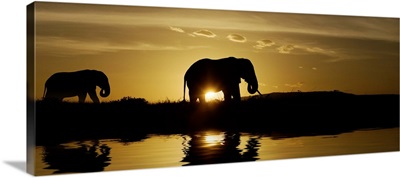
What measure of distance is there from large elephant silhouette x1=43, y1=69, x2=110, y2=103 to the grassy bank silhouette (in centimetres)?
10

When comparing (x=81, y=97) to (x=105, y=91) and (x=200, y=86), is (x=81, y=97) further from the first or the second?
(x=200, y=86)

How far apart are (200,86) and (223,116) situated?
46cm

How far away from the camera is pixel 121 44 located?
8828 millimetres

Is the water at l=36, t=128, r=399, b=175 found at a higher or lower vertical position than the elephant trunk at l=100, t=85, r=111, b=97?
lower

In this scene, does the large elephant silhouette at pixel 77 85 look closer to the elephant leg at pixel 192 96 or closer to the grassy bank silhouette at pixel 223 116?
the grassy bank silhouette at pixel 223 116

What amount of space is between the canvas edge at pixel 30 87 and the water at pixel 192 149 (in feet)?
0.59

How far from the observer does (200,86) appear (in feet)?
30.9

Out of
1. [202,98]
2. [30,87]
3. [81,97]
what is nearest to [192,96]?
[202,98]

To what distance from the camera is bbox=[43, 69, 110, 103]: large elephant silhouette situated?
844 centimetres

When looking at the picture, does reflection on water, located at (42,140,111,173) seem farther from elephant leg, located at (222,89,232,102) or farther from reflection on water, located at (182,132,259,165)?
elephant leg, located at (222,89,232,102)

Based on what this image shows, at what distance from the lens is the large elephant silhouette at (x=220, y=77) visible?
9.27 meters

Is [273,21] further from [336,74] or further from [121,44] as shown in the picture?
[121,44]

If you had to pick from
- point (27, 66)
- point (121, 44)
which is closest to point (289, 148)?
point (121, 44)

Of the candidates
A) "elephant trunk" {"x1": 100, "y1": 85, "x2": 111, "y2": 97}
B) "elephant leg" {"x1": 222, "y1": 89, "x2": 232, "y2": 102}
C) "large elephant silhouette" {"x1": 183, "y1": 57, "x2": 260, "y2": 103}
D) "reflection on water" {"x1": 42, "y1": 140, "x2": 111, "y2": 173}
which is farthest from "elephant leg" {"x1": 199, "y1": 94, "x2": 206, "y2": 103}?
"reflection on water" {"x1": 42, "y1": 140, "x2": 111, "y2": 173}
